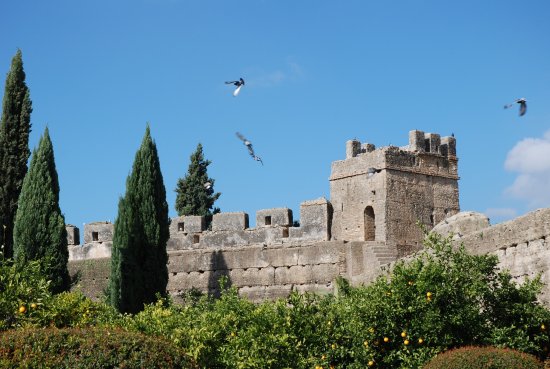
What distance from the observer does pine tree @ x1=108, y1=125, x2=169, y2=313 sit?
2544cm

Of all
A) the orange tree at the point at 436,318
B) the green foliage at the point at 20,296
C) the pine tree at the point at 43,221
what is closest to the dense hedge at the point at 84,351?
the green foliage at the point at 20,296

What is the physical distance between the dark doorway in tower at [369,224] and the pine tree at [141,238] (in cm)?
583

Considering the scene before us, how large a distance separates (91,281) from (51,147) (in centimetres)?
694

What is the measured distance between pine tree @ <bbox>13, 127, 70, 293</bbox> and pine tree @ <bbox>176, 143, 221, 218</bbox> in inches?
475

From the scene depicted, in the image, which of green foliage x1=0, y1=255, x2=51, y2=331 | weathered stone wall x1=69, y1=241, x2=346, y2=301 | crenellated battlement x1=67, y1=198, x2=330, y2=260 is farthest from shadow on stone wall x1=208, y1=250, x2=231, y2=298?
green foliage x1=0, y1=255, x2=51, y2=331

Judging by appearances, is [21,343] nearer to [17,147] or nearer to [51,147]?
[51,147]

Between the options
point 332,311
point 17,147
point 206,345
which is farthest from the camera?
point 17,147

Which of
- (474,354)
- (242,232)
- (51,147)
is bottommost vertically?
(474,354)

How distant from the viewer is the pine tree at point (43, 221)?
24.8 metres

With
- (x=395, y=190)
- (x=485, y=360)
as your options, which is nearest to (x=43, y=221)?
(x=395, y=190)

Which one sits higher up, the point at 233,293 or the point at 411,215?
the point at 411,215

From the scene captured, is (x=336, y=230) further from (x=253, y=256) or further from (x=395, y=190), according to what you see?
(x=253, y=256)

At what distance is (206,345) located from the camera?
15969 millimetres

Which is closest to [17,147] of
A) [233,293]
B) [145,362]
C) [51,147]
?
[51,147]
